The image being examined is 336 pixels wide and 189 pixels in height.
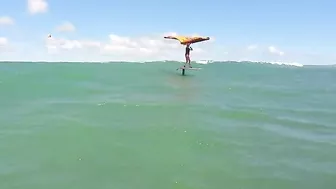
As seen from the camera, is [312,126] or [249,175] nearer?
[249,175]

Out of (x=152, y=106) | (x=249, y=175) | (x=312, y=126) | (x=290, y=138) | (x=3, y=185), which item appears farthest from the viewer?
(x=152, y=106)

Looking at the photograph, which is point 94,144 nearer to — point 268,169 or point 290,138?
point 268,169

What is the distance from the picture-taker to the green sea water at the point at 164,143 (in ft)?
27.0

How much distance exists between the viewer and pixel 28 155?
9711 millimetres

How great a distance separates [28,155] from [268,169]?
5922 mm

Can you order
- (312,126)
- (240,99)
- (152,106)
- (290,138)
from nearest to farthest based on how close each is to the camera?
(290,138) → (312,126) → (152,106) → (240,99)

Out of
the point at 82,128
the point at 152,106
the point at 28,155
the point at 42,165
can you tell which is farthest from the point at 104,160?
the point at 152,106

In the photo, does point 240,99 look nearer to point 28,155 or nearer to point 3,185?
point 28,155

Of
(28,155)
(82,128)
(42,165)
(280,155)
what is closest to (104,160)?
(42,165)

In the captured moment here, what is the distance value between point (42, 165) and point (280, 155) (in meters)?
5.99

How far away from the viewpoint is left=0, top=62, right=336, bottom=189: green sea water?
8234mm

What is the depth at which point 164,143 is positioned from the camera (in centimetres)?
1091

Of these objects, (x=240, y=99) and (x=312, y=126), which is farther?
(x=240, y=99)

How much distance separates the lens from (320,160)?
388 inches
